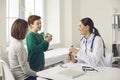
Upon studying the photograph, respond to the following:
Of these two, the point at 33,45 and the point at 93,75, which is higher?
the point at 33,45

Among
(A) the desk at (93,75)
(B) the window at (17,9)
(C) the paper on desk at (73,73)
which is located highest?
(B) the window at (17,9)

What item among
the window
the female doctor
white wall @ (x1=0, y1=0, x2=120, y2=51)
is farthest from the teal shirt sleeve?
white wall @ (x1=0, y1=0, x2=120, y2=51)

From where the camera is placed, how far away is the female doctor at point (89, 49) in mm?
2359

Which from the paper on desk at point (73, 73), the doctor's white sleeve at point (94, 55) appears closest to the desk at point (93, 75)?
the paper on desk at point (73, 73)

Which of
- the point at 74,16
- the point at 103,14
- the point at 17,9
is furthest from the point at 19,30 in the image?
the point at 103,14

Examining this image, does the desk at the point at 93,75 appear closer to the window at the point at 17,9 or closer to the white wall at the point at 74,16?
the window at the point at 17,9

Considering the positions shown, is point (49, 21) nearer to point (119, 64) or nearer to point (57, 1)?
point (57, 1)

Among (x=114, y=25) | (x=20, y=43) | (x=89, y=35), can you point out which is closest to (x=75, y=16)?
(x=114, y=25)

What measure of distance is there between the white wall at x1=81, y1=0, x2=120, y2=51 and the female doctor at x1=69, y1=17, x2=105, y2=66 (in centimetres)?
179

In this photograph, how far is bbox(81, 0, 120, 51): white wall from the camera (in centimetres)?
425

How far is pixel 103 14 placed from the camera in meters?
4.33

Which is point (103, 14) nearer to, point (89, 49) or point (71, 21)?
point (71, 21)

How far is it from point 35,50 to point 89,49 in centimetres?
72

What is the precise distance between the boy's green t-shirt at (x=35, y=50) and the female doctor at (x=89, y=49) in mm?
451
